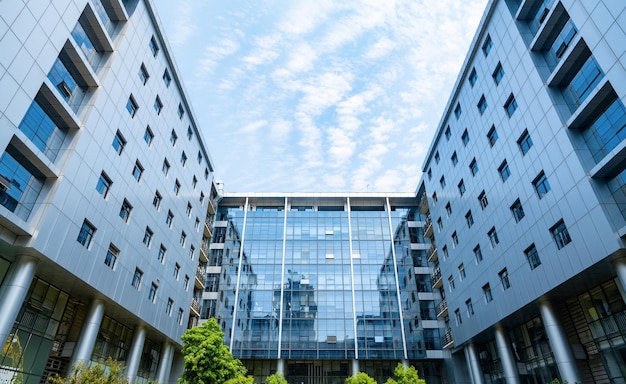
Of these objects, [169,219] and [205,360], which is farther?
[169,219]

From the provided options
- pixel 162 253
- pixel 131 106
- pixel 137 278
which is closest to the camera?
pixel 131 106

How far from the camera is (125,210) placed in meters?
26.6

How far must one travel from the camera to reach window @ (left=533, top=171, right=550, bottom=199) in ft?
76.0

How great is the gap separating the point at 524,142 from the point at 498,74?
249 inches

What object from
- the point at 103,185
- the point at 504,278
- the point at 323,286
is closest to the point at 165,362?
the point at 103,185

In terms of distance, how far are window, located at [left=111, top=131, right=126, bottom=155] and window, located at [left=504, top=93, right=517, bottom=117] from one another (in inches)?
1033

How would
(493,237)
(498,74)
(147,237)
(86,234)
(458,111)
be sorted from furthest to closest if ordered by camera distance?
(458,111) < (147,237) < (493,237) < (498,74) < (86,234)

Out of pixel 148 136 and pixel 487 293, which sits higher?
pixel 148 136

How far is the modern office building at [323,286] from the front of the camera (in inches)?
1721

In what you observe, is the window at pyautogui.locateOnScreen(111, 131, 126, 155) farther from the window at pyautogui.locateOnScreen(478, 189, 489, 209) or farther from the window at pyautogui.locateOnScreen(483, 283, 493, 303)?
the window at pyautogui.locateOnScreen(483, 283, 493, 303)

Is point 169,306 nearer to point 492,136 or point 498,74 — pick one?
point 492,136

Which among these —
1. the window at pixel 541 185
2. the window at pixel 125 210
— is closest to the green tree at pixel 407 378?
the window at pixel 541 185

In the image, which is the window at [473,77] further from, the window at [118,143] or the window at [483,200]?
the window at [118,143]

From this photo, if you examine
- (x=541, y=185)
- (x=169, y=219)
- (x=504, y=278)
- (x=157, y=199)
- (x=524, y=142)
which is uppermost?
(x=524, y=142)
